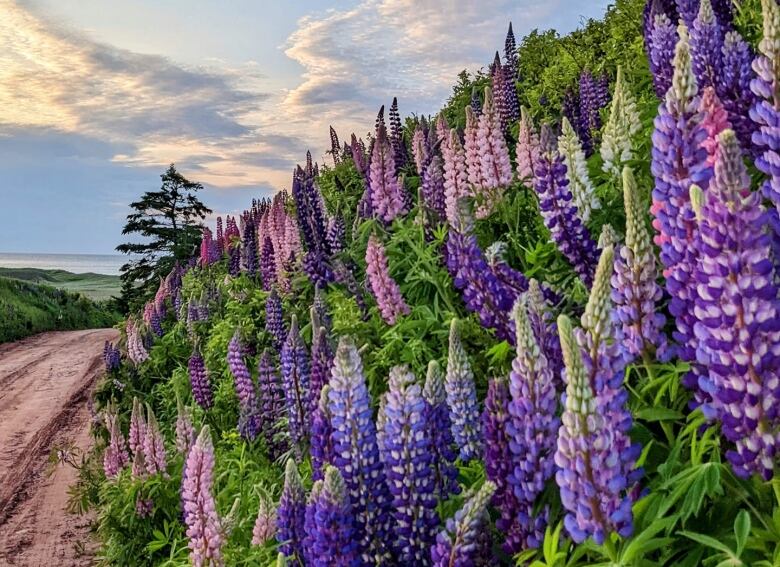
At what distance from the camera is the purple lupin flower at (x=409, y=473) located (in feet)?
8.12

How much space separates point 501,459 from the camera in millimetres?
A: 2256

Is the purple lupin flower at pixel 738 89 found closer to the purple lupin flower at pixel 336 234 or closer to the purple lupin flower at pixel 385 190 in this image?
the purple lupin flower at pixel 385 190

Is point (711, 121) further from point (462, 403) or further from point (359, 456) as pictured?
point (359, 456)

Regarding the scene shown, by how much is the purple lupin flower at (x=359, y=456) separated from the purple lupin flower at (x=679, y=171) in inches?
44.0

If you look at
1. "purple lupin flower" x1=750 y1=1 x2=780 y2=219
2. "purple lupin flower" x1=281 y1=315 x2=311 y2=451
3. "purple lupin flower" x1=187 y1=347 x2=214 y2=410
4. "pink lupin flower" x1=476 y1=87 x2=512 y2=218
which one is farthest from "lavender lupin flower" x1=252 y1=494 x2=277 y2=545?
"purple lupin flower" x1=187 y1=347 x2=214 y2=410

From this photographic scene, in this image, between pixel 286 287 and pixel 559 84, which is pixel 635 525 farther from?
pixel 559 84

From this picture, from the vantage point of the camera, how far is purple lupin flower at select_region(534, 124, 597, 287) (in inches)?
131

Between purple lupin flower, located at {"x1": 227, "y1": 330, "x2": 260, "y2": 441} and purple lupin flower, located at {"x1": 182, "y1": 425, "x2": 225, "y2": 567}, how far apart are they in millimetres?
1655

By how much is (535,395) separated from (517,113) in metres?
6.16

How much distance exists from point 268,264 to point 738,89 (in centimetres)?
597

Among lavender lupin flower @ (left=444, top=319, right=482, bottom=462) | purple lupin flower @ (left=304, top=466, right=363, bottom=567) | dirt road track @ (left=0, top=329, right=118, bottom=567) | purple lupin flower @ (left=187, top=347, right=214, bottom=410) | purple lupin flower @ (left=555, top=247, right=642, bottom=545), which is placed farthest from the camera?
dirt road track @ (left=0, top=329, right=118, bottom=567)

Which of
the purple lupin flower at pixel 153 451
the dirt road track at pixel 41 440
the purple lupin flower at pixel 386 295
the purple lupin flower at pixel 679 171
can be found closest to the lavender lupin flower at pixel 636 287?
the purple lupin flower at pixel 679 171

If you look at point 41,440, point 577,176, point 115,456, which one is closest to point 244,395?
point 115,456

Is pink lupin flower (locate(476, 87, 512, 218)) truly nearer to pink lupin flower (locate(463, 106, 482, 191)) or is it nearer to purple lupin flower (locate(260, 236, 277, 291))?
pink lupin flower (locate(463, 106, 482, 191))
